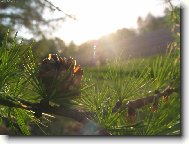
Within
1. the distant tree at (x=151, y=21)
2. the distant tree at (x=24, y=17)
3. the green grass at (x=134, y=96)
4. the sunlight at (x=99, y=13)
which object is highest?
the distant tree at (x=151, y=21)

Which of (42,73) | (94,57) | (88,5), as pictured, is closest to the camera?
(42,73)

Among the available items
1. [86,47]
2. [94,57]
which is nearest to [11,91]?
[86,47]

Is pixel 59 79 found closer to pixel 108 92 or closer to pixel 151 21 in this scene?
pixel 108 92

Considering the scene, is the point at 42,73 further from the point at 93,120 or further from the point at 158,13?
the point at 158,13

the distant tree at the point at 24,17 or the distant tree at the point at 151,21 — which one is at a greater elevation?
the distant tree at the point at 151,21

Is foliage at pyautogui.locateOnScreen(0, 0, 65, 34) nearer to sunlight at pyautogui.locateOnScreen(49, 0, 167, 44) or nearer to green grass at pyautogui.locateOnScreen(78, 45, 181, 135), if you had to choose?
sunlight at pyautogui.locateOnScreen(49, 0, 167, 44)

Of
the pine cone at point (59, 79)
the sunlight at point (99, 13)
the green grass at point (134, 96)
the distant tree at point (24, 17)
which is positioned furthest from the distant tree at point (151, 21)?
the pine cone at point (59, 79)

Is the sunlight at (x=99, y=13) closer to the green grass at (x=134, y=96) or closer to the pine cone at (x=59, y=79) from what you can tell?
the green grass at (x=134, y=96)
